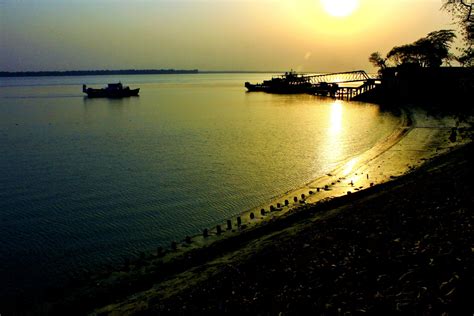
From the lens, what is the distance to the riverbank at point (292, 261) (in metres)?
8.07

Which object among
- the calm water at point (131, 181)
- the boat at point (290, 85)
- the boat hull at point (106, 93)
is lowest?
the calm water at point (131, 181)

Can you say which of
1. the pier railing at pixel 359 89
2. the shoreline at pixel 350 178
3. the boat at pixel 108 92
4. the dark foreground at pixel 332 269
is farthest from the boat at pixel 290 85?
the dark foreground at pixel 332 269

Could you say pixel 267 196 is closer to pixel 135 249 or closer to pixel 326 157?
pixel 135 249

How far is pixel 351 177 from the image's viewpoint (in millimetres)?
23875

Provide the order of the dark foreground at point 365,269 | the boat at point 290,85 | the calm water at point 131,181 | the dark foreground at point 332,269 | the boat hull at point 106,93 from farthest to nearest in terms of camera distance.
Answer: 1. the boat at point 290,85
2. the boat hull at point 106,93
3. the calm water at point 131,181
4. the dark foreground at point 332,269
5. the dark foreground at point 365,269

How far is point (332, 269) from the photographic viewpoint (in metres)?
8.77

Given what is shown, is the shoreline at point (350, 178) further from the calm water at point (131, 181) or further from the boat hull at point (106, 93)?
the boat hull at point (106, 93)

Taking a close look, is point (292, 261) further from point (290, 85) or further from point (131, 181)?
point (290, 85)

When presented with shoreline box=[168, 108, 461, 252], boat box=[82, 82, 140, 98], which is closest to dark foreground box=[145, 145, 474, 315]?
shoreline box=[168, 108, 461, 252]

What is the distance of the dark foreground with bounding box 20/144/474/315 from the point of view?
694 cm

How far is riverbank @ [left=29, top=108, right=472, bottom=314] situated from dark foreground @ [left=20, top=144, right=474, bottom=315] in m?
0.03

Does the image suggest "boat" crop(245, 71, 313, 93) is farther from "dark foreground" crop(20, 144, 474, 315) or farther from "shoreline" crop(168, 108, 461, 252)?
"dark foreground" crop(20, 144, 474, 315)

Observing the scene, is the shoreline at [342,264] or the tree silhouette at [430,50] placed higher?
the tree silhouette at [430,50]

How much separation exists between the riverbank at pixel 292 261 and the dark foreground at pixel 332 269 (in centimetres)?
3
